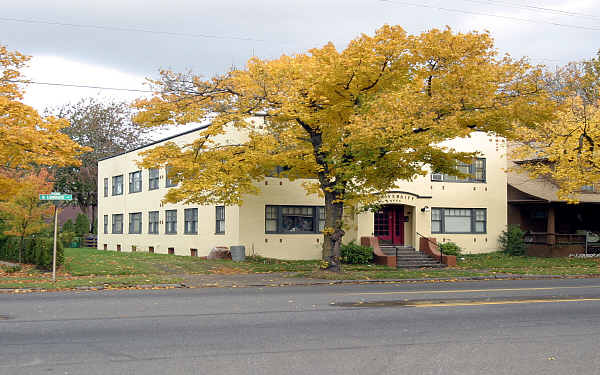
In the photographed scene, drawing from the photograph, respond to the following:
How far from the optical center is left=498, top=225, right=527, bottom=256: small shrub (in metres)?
33.2

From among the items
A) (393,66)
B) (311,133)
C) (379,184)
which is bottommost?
(379,184)

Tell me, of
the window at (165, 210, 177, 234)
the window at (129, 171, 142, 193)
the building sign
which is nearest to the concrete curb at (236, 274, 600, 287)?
the building sign

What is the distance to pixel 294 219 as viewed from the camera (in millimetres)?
30141

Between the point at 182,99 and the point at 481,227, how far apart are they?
1952 centimetres

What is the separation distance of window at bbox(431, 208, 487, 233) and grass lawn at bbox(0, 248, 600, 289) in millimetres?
2592

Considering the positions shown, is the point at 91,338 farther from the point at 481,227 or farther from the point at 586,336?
the point at 481,227

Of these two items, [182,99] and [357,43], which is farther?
[182,99]

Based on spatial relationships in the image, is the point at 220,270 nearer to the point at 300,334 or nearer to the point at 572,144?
the point at 300,334

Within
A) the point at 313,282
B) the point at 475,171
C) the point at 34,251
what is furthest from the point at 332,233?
the point at 475,171

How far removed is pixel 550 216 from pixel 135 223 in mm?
24835

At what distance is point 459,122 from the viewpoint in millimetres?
20297

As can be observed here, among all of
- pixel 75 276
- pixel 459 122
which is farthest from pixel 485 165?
pixel 75 276

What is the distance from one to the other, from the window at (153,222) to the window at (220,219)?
724cm

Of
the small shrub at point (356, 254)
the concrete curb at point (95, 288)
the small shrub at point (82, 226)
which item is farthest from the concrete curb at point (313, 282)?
the small shrub at point (82, 226)
